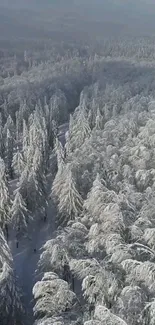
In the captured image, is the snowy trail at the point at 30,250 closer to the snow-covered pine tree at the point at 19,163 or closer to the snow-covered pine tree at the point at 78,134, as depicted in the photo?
the snow-covered pine tree at the point at 19,163

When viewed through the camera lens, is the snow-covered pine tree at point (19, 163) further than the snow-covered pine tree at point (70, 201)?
Yes

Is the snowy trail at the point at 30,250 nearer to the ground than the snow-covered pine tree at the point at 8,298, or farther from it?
nearer to the ground

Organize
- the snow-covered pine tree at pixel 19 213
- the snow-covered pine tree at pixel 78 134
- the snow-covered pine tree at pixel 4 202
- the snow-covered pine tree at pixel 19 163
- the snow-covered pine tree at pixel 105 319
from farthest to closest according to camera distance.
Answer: the snow-covered pine tree at pixel 78 134 → the snow-covered pine tree at pixel 19 163 → the snow-covered pine tree at pixel 4 202 → the snow-covered pine tree at pixel 19 213 → the snow-covered pine tree at pixel 105 319

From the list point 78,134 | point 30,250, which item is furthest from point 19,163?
point 30,250

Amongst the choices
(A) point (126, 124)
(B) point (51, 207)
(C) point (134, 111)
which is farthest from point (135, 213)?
(C) point (134, 111)

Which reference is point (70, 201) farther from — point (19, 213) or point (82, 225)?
point (82, 225)

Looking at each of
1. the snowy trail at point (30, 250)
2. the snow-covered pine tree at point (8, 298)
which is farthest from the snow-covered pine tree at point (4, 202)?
the snow-covered pine tree at point (8, 298)

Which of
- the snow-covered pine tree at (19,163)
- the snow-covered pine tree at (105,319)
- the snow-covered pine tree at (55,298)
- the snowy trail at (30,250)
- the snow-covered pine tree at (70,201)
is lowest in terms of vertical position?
the snowy trail at (30,250)

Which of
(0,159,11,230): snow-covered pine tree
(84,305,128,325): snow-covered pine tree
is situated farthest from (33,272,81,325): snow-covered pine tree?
(0,159,11,230): snow-covered pine tree

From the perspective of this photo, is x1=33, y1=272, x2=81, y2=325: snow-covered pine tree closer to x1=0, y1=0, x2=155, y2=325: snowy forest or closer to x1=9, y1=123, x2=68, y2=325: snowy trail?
x1=0, y1=0, x2=155, y2=325: snowy forest

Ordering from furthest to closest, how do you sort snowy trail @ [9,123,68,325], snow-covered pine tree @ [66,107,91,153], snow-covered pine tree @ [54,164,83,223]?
snow-covered pine tree @ [66,107,91,153] < snow-covered pine tree @ [54,164,83,223] < snowy trail @ [9,123,68,325]

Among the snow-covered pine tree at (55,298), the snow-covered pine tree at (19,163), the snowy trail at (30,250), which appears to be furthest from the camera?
the snow-covered pine tree at (19,163)
